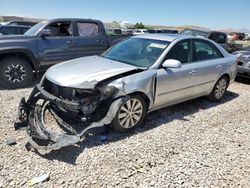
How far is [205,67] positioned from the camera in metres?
5.27

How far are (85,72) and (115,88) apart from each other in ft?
1.90

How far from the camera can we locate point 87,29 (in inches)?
302

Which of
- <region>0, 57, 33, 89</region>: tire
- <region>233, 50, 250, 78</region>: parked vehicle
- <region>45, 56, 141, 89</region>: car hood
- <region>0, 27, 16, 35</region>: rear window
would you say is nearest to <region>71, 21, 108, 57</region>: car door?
<region>0, 57, 33, 89</region>: tire

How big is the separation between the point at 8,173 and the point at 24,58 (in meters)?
4.15

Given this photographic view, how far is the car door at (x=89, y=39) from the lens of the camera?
744 centimetres

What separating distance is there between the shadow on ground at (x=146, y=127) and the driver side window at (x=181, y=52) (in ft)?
3.60

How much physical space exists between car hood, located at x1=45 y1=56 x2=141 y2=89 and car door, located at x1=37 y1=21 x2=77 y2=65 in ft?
8.04

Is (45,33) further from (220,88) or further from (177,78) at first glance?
(220,88)

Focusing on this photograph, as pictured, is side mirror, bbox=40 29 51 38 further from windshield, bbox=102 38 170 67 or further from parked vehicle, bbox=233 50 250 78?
parked vehicle, bbox=233 50 250 78

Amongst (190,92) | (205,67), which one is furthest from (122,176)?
(205,67)

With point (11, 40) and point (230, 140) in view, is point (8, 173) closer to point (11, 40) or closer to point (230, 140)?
point (230, 140)

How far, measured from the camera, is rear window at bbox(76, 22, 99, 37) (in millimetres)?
7497

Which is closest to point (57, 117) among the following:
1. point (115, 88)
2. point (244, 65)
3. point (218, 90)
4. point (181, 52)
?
point (115, 88)

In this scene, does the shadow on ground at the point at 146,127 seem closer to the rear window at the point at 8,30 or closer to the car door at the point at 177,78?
the car door at the point at 177,78
